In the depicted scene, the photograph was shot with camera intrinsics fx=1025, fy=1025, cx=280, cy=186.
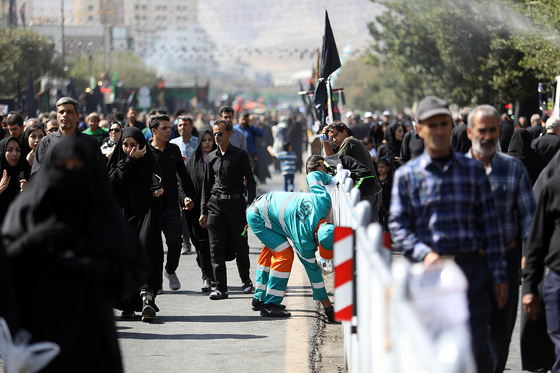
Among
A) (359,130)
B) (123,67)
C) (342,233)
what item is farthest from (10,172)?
(123,67)

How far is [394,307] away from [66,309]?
1.78 meters

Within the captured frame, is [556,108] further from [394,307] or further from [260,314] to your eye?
[394,307]

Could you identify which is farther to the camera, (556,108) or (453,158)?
(556,108)

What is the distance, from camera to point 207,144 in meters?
12.0

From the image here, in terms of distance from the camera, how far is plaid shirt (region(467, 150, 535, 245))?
582 cm

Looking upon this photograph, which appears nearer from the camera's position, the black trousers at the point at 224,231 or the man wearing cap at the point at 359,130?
the black trousers at the point at 224,231

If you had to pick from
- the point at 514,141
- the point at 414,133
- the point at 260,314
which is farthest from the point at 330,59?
the point at 260,314

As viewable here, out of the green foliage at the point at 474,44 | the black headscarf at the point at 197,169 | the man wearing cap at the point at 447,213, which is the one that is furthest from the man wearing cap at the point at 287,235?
the green foliage at the point at 474,44

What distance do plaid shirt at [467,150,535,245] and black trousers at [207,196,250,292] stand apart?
208 inches

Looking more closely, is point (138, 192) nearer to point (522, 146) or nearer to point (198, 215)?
point (198, 215)

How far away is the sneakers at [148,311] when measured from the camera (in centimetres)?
948

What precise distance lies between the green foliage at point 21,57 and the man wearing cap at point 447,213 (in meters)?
45.1

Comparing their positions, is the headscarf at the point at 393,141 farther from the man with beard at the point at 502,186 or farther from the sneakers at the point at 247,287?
the man with beard at the point at 502,186

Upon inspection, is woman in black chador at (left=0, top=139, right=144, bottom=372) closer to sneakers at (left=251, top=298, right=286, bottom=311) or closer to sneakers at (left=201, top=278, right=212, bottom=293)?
sneakers at (left=251, top=298, right=286, bottom=311)
